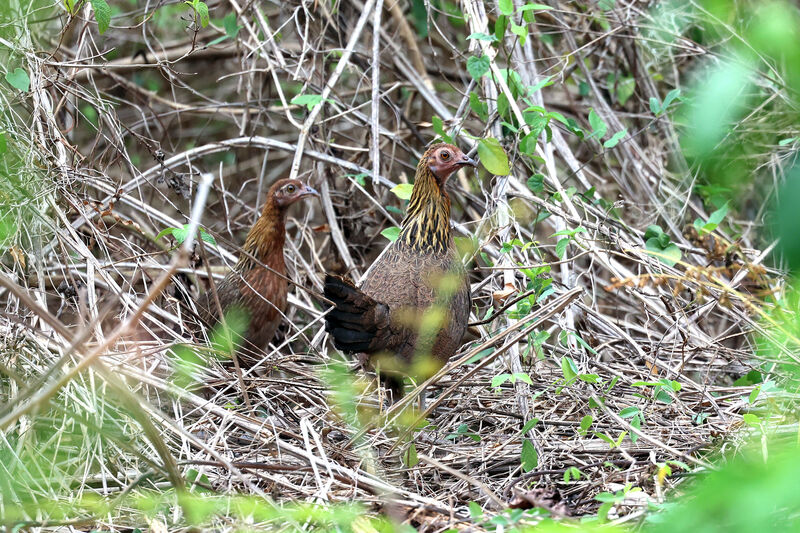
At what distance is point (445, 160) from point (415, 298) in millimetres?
870

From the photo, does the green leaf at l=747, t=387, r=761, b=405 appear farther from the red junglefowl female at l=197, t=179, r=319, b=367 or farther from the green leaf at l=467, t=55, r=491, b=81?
the red junglefowl female at l=197, t=179, r=319, b=367

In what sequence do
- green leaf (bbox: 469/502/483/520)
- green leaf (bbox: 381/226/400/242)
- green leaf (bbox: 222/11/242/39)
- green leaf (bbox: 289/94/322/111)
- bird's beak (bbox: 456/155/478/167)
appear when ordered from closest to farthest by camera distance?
1. green leaf (bbox: 469/502/483/520)
2. bird's beak (bbox: 456/155/478/167)
3. green leaf (bbox: 381/226/400/242)
4. green leaf (bbox: 289/94/322/111)
5. green leaf (bbox: 222/11/242/39)

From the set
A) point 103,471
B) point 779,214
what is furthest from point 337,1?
point 779,214

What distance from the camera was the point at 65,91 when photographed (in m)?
4.50

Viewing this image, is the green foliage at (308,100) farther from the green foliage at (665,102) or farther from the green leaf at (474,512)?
the green leaf at (474,512)

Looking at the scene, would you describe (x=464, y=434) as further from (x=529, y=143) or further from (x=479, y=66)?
(x=479, y=66)

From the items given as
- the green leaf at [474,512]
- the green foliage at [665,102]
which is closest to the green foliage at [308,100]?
the green foliage at [665,102]

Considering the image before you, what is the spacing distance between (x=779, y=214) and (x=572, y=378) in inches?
102

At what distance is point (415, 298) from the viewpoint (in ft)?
13.6

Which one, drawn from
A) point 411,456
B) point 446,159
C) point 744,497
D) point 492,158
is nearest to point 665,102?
point 492,158

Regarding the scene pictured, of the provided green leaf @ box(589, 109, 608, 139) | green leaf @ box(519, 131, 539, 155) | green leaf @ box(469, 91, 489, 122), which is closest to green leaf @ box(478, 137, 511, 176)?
green leaf @ box(519, 131, 539, 155)

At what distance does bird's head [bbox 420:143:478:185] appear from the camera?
446 cm

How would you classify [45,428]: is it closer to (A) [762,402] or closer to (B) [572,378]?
(B) [572,378]

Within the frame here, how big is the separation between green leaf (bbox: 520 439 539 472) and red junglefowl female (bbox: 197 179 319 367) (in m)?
2.16
